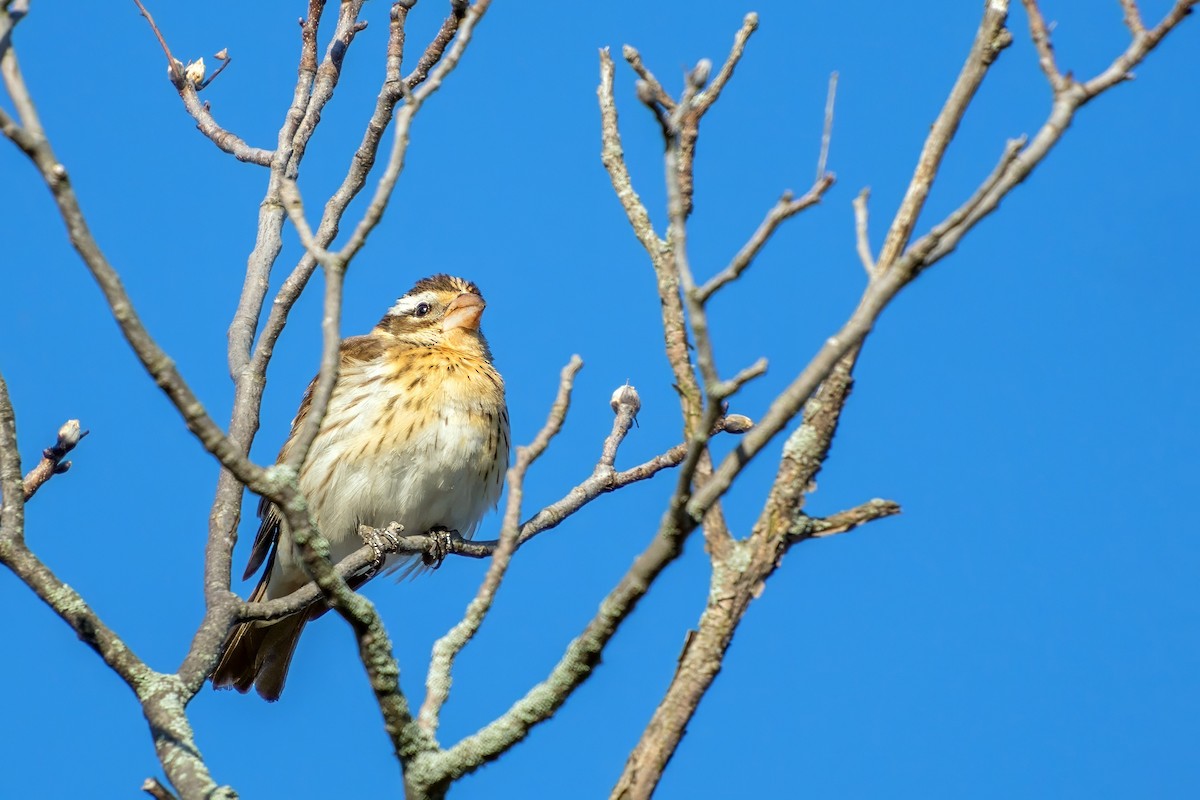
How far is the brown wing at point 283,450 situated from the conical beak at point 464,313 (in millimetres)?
453

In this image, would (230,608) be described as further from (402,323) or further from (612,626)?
(402,323)

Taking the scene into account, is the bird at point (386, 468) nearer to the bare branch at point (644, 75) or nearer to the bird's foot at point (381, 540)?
the bird's foot at point (381, 540)

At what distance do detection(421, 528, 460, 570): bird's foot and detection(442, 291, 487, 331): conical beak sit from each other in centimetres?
150

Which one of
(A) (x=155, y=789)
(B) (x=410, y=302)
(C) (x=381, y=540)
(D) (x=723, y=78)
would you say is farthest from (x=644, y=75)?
(B) (x=410, y=302)

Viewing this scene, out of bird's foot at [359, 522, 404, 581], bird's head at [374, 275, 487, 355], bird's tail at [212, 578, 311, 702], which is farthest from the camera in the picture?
bird's head at [374, 275, 487, 355]

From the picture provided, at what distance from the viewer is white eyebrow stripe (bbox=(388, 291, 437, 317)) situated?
9.30 m

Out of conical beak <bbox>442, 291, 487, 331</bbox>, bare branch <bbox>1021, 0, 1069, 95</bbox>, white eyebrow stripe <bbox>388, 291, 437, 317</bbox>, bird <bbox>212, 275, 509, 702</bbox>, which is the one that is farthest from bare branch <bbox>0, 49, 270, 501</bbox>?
white eyebrow stripe <bbox>388, 291, 437, 317</bbox>

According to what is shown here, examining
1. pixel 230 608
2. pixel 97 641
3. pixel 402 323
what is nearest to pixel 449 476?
pixel 402 323

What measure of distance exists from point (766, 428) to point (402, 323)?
6528 millimetres

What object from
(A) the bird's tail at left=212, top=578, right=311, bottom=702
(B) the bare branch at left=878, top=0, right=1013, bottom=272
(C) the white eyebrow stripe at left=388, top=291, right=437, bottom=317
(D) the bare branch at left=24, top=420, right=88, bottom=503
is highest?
(C) the white eyebrow stripe at left=388, top=291, right=437, bottom=317

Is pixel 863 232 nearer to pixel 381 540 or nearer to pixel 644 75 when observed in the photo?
pixel 644 75

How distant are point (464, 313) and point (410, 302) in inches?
19.2

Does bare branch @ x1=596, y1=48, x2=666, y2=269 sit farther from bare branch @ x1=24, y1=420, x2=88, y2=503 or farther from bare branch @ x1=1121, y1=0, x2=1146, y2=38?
bare branch @ x1=24, y1=420, x2=88, y2=503

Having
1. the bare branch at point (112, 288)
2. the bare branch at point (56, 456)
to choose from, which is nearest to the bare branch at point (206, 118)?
the bare branch at point (56, 456)
